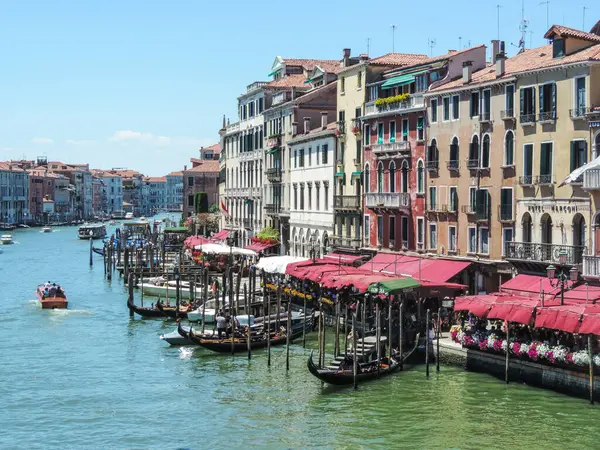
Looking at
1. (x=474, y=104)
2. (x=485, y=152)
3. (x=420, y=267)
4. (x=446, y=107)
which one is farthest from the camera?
(x=446, y=107)

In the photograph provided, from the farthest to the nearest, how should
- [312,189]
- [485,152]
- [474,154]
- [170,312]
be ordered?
[312,189] → [170,312] → [474,154] → [485,152]

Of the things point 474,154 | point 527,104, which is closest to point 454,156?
Result: point 474,154

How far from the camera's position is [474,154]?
128 ft

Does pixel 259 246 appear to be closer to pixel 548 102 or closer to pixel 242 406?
pixel 548 102

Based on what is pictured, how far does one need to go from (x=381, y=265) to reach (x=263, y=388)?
1248cm

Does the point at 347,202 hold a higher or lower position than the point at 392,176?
lower

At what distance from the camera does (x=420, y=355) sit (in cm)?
3356

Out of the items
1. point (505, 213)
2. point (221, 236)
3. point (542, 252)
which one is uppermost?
point (505, 213)

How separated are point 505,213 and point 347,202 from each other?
13316 mm

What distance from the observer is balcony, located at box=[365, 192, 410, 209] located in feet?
144

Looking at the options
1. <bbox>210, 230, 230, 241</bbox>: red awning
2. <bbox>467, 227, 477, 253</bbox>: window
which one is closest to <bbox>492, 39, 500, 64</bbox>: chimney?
<bbox>467, 227, 477, 253</bbox>: window

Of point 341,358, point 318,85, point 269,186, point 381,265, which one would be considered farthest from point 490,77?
point 269,186

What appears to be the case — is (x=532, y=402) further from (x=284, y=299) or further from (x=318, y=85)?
(x=318, y=85)

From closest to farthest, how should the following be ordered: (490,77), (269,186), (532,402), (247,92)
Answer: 1. (532,402)
2. (490,77)
3. (269,186)
4. (247,92)
